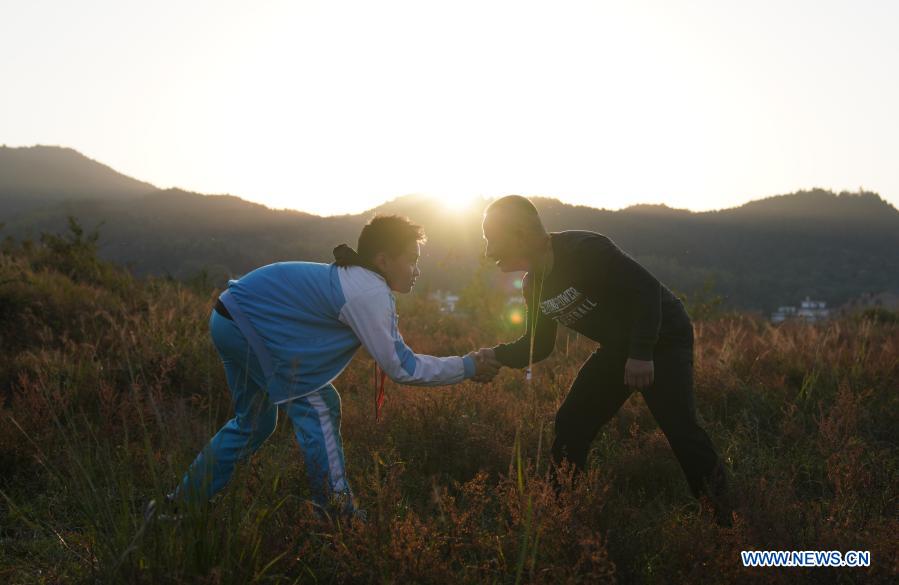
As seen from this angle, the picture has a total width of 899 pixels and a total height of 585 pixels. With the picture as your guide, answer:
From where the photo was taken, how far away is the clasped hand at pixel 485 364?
335 cm

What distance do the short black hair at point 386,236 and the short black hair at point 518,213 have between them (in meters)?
0.49

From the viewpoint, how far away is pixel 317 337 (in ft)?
9.79

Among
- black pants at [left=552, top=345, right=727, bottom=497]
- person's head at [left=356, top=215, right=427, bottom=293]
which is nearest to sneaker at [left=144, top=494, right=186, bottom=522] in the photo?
person's head at [left=356, top=215, right=427, bottom=293]

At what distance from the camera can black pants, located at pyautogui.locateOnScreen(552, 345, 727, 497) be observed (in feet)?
10.2

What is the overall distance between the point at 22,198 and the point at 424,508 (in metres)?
116

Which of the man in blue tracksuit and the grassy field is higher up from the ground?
the man in blue tracksuit

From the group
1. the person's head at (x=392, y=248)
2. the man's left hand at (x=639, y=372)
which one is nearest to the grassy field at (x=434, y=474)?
the man's left hand at (x=639, y=372)

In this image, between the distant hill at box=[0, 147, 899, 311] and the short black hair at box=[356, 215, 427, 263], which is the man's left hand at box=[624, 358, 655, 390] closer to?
the short black hair at box=[356, 215, 427, 263]

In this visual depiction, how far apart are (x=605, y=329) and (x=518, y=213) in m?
0.82

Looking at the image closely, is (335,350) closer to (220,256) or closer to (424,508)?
(424,508)

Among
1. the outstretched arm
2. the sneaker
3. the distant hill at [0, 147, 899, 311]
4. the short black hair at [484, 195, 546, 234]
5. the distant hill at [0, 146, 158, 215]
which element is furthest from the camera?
the distant hill at [0, 146, 158, 215]

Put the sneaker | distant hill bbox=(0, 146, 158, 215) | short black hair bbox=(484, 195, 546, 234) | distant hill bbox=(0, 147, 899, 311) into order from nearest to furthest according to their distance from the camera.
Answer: the sneaker
short black hair bbox=(484, 195, 546, 234)
distant hill bbox=(0, 147, 899, 311)
distant hill bbox=(0, 146, 158, 215)

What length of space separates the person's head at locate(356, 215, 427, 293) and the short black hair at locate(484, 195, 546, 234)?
19.6 inches

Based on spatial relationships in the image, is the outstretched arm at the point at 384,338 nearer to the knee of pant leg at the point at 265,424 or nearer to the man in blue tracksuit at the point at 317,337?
the man in blue tracksuit at the point at 317,337
